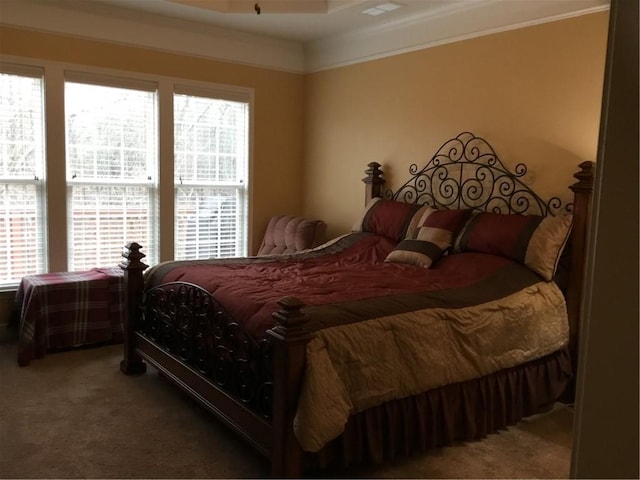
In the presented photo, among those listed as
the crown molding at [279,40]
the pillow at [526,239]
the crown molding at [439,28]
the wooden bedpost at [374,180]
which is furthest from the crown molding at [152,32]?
the pillow at [526,239]

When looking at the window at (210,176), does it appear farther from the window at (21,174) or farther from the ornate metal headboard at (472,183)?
the ornate metal headboard at (472,183)

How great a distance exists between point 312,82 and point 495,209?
2488 millimetres

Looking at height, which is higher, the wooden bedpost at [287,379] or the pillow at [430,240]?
the pillow at [430,240]

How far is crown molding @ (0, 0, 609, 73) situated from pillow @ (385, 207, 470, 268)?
131cm

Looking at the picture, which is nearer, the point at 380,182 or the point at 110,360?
the point at 110,360

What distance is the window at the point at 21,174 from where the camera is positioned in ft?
13.5

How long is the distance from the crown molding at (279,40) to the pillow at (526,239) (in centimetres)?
127

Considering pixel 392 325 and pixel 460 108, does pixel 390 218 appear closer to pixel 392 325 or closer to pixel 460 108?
pixel 460 108

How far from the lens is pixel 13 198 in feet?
13.7

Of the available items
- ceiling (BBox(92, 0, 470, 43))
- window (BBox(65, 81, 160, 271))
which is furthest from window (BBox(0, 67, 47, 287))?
ceiling (BBox(92, 0, 470, 43))

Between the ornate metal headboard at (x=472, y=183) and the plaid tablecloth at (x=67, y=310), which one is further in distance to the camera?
the plaid tablecloth at (x=67, y=310)

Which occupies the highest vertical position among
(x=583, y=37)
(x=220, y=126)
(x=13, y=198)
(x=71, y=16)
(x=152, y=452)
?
(x=71, y=16)

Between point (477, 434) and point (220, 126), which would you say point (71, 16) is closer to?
point (220, 126)

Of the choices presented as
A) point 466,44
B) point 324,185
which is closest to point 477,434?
point 466,44
